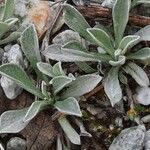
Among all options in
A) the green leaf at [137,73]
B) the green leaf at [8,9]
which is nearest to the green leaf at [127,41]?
the green leaf at [137,73]

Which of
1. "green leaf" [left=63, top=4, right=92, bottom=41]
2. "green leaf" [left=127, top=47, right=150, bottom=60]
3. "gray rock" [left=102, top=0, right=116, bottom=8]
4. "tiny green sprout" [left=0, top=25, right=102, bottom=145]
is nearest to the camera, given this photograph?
"tiny green sprout" [left=0, top=25, right=102, bottom=145]

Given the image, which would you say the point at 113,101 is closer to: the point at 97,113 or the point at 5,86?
the point at 97,113

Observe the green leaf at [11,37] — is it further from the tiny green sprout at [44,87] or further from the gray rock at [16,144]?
the gray rock at [16,144]

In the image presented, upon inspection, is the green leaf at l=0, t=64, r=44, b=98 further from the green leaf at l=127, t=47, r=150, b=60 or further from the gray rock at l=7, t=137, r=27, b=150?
the green leaf at l=127, t=47, r=150, b=60

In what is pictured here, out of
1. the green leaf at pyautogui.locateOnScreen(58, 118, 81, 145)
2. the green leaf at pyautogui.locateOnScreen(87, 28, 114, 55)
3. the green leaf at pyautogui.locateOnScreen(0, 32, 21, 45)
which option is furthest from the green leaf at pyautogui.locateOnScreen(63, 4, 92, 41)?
the green leaf at pyautogui.locateOnScreen(58, 118, 81, 145)

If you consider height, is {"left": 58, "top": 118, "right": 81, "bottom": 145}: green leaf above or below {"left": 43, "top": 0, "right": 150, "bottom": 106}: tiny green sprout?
below
